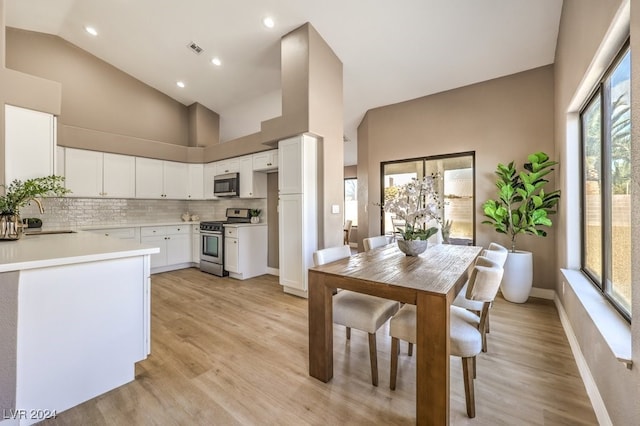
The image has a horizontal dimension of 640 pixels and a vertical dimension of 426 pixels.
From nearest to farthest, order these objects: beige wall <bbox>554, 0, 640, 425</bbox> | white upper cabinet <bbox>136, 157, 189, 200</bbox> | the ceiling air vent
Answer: beige wall <bbox>554, 0, 640, 425</bbox>
the ceiling air vent
white upper cabinet <bbox>136, 157, 189, 200</bbox>

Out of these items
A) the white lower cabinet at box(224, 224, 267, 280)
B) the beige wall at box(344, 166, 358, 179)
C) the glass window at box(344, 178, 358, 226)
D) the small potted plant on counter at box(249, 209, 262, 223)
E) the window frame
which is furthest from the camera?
the beige wall at box(344, 166, 358, 179)

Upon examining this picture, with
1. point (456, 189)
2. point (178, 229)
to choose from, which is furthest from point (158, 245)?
point (456, 189)

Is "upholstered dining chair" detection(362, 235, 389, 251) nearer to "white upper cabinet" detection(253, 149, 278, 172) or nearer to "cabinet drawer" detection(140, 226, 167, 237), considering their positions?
"white upper cabinet" detection(253, 149, 278, 172)

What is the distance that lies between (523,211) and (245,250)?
3.99 m

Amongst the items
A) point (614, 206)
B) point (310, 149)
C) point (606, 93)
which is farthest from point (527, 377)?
point (310, 149)

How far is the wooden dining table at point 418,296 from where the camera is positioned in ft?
4.24

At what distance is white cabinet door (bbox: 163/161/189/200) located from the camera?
5.15m

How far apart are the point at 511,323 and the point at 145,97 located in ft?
22.5

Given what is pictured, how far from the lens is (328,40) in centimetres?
351

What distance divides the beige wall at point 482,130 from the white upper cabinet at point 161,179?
3.78m

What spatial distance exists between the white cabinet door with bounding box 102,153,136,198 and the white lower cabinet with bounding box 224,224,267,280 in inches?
76.3

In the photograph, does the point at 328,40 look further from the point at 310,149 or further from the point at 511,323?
the point at 511,323

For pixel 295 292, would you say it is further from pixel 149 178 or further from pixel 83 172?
pixel 83 172

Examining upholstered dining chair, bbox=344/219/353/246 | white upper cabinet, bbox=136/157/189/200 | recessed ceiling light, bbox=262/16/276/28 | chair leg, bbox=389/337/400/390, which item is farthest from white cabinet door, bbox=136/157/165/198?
chair leg, bbox=389/337/400/390
